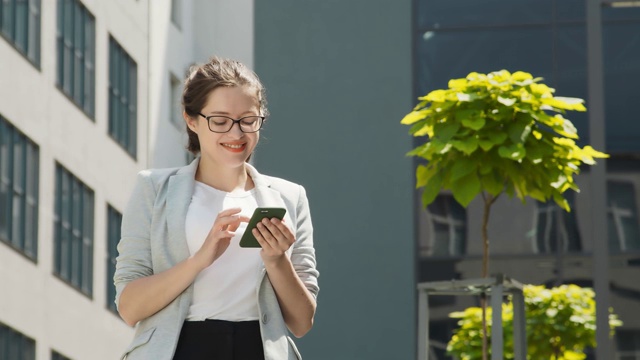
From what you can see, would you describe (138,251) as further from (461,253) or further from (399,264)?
(399,264)

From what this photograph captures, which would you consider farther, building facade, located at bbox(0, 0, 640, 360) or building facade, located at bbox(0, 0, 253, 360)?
building facade, located at bbox(0, 0, 253, 360)

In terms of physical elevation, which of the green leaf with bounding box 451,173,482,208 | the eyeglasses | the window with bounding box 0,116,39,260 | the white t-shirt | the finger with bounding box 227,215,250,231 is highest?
the window with bounding box 0,116,39,260

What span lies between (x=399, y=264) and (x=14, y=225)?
8312 mm

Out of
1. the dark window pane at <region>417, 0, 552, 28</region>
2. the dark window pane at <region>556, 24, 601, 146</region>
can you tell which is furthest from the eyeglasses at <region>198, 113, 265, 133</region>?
the dark window pane at <region>417, 0, 552, 28</region>

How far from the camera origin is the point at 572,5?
30359 millimetres

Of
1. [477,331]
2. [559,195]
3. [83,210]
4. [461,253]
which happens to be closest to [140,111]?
[83,210]

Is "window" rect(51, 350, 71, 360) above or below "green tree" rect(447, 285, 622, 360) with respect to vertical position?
below

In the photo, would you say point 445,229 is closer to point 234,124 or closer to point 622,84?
point 622,84

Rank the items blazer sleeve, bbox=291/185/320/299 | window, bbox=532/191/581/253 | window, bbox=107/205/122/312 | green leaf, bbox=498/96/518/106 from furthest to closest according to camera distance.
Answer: window, bbox=107/205/122/312, window, bbox=532/191/581/253, green leaf, bbox=498/96/518/106, blazer sleeve, bbox=291/185/320/299

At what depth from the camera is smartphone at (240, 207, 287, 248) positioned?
3.73m

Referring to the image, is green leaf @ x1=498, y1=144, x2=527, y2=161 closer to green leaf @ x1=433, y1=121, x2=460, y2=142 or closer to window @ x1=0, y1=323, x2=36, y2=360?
green leaf @ x1=433, y1=121, x2=460, y2=142

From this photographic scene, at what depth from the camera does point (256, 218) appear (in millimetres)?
3738

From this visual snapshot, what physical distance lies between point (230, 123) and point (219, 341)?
58cm

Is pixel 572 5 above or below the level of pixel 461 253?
above
